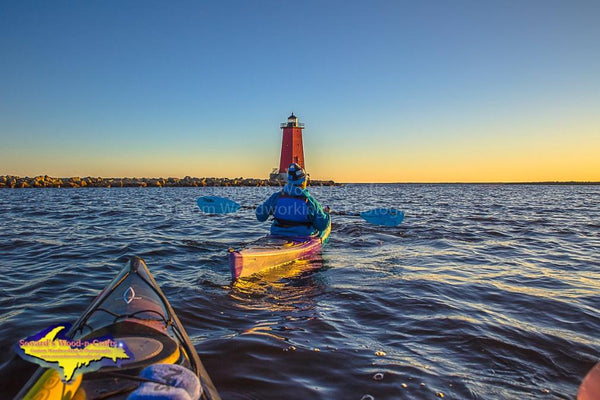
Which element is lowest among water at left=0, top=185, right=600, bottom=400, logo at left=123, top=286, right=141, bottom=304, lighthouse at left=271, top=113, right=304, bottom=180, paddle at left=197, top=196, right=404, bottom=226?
water at left=0, top=185, right=600, bottom=400

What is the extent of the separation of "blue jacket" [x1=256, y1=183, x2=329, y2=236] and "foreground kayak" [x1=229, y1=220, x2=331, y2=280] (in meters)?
0.33

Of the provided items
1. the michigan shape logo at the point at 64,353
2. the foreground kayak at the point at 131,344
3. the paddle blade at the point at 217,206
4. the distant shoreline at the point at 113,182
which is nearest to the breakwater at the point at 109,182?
the distant shoreline at the point at 113,182

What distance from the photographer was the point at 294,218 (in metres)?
8.05

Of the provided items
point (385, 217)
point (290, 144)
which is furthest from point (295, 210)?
point (290, 144)

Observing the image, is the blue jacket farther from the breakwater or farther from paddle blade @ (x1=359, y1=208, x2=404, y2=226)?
the breakwater

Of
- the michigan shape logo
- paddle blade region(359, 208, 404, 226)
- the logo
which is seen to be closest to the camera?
the michigan shape logo

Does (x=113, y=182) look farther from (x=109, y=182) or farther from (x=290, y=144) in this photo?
(x=290, y=144)

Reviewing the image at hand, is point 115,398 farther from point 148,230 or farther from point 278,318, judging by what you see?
point 148,230

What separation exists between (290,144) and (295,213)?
1179 inches

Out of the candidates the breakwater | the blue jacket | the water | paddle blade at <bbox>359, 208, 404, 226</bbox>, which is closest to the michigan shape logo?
the water

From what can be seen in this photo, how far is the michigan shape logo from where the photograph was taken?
1568 millimetres

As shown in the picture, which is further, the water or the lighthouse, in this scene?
the lighthouse

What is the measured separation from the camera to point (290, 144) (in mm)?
37250

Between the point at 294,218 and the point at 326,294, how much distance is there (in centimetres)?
277
